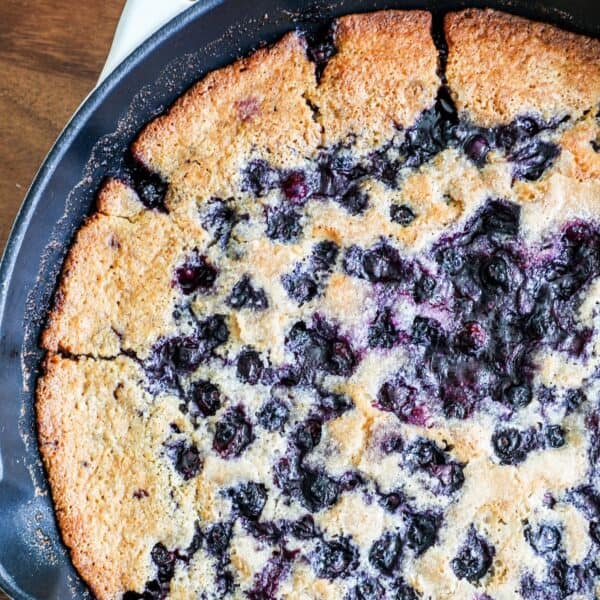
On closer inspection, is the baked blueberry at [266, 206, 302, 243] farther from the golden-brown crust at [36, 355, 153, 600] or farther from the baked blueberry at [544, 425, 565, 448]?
the baked blueberry at [544, 425, 565, 448]

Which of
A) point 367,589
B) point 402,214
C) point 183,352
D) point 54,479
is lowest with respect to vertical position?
point 54,479

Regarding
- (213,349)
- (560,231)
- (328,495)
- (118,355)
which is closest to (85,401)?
(118,355)

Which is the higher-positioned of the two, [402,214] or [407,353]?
[402,214]

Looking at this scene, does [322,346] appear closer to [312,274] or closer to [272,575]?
[312,274]

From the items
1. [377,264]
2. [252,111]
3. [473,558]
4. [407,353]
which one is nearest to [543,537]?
[473,558]

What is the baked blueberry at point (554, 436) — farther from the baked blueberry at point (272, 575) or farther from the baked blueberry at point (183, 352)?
the baked blueberry at point (183, 352)

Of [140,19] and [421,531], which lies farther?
[140,19]

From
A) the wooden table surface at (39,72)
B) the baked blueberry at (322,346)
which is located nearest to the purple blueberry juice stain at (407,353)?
the baked blueberry at (322,346)

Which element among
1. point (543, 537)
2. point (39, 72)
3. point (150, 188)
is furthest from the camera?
point (39, 72)

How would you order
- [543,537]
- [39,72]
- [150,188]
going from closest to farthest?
[543,537], [150,188], [39,72]
